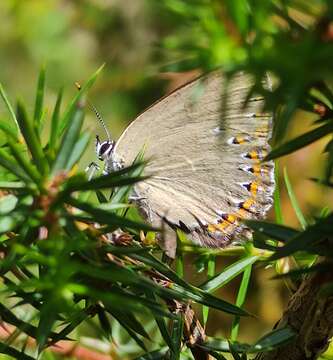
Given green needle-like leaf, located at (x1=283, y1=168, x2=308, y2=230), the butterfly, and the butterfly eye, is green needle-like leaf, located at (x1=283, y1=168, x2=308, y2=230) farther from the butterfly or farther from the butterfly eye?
the butterfly eye

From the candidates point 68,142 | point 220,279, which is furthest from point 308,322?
point 68,142

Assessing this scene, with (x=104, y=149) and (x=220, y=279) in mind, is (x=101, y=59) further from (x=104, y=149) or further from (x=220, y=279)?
(x=220, y=279)

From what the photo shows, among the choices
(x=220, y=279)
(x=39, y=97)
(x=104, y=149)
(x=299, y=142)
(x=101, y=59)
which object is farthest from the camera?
(x=101, y=59)

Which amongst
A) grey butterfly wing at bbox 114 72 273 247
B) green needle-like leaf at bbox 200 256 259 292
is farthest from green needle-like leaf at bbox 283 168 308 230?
grey butterfly wing at bbox 114 72 273 247

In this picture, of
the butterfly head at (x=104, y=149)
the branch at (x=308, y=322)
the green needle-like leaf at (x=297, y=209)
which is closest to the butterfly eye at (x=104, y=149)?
the butterfly head at (x=104, y=149)

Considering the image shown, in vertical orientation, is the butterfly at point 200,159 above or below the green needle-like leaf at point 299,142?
below

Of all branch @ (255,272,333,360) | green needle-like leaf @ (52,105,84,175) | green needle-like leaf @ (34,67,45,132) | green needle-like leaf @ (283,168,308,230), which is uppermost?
green needle-like leaf @ (34,67,45,132)

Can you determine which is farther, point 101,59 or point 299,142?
point 101,59

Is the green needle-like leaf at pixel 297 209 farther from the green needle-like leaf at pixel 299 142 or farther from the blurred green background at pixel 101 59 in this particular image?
the blurred green background at pixel 101 59
